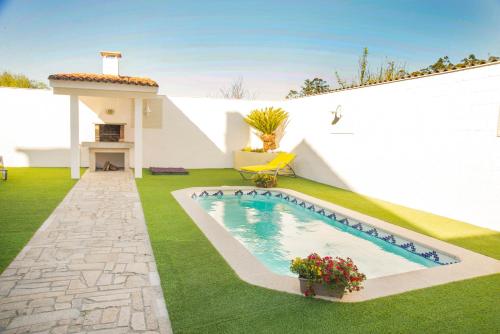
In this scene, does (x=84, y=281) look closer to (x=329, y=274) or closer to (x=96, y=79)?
(x=329, y=274)

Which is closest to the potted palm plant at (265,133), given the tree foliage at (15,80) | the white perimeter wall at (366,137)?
the white perimeter wall at (366,137)

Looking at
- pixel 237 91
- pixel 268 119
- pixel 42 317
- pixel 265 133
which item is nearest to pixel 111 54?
pixel 268 119

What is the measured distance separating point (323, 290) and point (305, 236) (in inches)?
147

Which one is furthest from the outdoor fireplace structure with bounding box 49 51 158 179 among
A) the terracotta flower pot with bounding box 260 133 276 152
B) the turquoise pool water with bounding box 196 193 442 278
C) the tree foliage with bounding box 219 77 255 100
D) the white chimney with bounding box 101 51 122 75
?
the tree foliage with bounding box 219 77 255 100

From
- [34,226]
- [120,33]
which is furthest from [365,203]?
[120,33]

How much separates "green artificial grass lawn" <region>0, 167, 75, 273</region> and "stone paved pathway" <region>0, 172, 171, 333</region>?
188 mm

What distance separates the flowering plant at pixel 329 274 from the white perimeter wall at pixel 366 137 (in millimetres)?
5169

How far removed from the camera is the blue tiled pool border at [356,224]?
5.79 m

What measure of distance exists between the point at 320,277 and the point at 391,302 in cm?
81

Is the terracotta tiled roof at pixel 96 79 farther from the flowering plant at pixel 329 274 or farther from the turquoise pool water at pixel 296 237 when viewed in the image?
the flowering plant at pixel 329 274

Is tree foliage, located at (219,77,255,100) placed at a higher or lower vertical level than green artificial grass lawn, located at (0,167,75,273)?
higher

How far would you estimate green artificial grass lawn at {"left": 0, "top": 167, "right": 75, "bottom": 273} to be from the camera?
5.22m

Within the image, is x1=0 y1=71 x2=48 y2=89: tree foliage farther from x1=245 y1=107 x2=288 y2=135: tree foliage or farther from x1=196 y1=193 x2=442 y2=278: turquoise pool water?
x1=196 y1=193 x2=442 y2=278: turquoise pool water

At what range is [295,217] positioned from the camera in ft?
28.9
